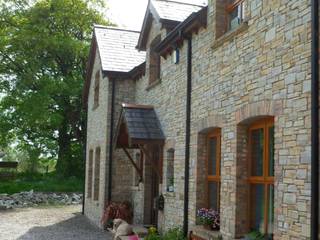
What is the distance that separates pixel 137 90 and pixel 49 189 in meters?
14.2

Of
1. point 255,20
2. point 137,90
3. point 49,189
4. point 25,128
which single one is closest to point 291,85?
point 255,20

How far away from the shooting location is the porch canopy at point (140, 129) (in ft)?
39.4

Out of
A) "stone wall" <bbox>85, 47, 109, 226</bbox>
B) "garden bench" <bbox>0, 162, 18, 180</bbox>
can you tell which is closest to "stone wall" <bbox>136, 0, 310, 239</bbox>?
"stone wall" <bbox>85, 47, 109, 226</bbox>

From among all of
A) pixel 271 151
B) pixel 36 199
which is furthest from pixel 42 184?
pixel 271 151

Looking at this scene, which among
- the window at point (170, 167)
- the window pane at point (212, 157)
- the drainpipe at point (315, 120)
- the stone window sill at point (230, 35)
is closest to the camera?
the drainpipe at point (315, 120)

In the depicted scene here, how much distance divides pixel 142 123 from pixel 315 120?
7087 millimetres

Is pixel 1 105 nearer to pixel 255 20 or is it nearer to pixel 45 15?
pixel 45 15

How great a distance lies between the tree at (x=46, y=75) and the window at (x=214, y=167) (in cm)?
2104

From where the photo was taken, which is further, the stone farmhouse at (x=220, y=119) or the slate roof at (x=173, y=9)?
the slate roof at (x=173, y=9)

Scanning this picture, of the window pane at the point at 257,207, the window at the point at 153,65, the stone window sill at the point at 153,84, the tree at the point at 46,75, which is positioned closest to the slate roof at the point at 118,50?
the window at the point at 153,65

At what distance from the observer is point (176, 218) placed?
422 inches

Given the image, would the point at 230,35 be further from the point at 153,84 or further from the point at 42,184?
the point at 42,184

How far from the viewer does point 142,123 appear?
41.1ft

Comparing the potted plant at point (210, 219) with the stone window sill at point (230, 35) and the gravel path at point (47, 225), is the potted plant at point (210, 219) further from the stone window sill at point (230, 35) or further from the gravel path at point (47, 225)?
the gravel path at point (47, 225)
